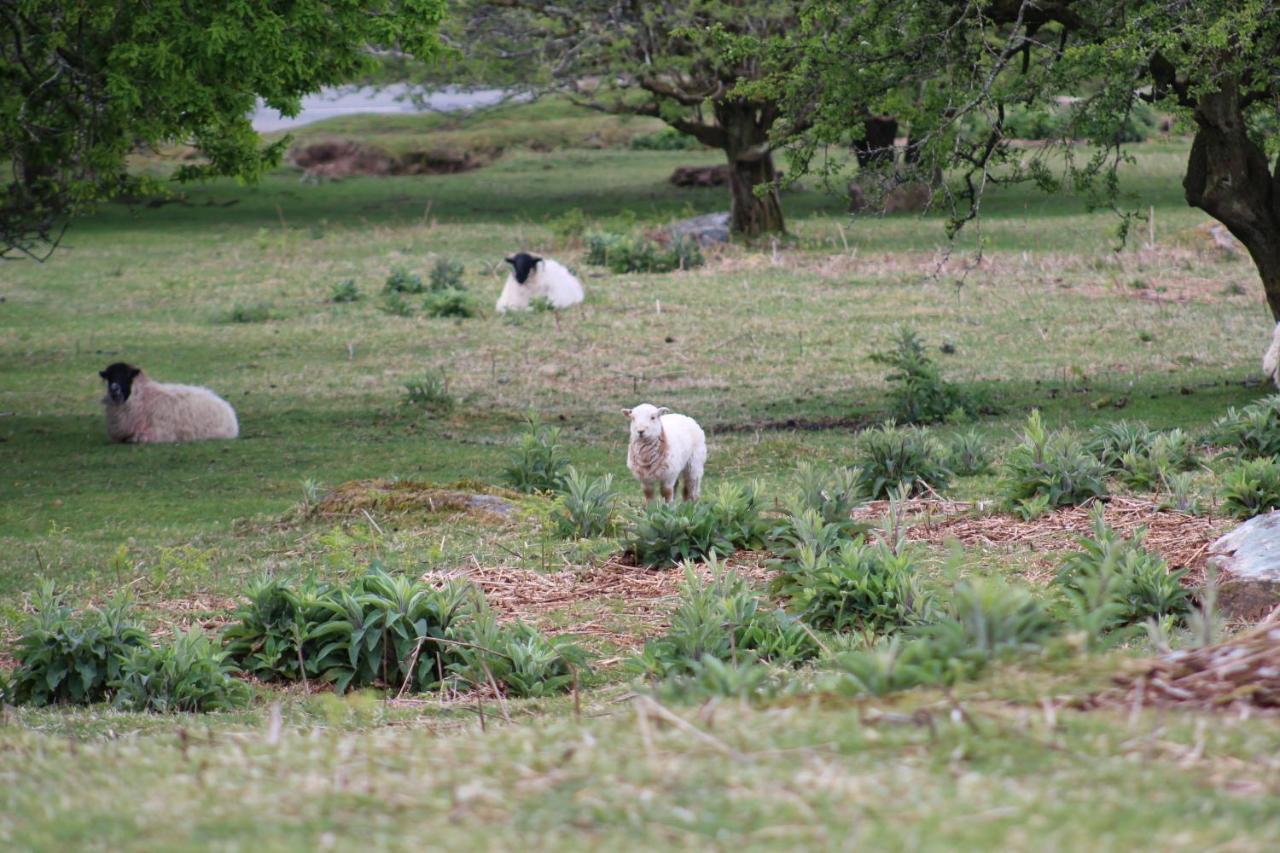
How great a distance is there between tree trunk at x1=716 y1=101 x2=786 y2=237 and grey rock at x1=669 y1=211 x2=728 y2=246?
0.30 meters

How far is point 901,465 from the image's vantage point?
443 inches

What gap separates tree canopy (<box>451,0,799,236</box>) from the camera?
26.6 meters

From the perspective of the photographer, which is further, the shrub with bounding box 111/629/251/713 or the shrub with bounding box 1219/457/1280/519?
the shrub with bounding box 1219/457/1280/519

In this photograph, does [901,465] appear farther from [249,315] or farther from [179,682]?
[249,315]

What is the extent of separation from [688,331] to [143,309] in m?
9.61

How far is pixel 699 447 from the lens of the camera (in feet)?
37.7

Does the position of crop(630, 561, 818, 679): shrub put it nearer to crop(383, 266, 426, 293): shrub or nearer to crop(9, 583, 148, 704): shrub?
crop(9, 583, 148, 704): shrub

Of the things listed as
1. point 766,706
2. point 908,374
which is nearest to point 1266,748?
point 766,706

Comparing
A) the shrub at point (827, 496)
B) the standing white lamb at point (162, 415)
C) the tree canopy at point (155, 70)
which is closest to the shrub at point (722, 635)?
the shrub at point (827, 496)

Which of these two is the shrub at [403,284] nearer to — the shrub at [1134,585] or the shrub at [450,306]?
the shrub at [450,306]

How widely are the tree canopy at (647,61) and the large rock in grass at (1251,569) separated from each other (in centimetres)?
1838

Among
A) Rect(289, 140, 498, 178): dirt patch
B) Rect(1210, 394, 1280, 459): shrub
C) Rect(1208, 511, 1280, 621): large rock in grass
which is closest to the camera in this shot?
Rect(1208, 511, 1280, 621): large rock in grass

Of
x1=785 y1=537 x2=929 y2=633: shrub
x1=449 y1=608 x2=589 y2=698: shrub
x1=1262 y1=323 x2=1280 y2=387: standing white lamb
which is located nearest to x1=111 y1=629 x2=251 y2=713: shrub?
x1=449 y1=608 x2=589 y2=698: shrub

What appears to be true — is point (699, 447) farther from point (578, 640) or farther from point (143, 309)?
point (143, 309)
